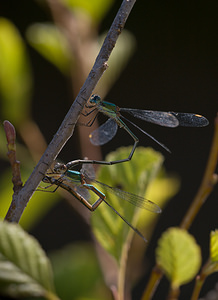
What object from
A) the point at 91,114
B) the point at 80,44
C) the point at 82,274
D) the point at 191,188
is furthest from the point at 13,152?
the point at 191,188

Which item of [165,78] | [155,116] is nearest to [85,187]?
[155,116]

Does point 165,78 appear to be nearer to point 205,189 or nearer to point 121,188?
point 121,188

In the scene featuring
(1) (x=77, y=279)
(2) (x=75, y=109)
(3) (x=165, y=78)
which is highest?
(2) (x=75, y=109)

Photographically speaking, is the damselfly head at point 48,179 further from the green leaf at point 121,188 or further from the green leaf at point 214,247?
the green leaf at point 214,247

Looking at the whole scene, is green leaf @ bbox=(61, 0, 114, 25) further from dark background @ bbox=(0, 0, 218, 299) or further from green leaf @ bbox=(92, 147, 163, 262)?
dark background @ bbox=(0, 0, 218, 299)

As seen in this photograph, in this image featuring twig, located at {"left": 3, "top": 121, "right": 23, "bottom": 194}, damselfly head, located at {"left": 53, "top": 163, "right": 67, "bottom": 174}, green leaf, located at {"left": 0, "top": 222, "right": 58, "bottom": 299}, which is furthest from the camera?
damselfly head, located at {"left": 53, "top": 163, "right": 67, "bottom": 174}

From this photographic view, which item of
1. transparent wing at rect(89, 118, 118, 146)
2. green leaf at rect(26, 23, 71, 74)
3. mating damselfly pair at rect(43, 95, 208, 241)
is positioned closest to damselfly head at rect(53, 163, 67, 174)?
mating damselfly pair at rect(43, 95, 208, 241)

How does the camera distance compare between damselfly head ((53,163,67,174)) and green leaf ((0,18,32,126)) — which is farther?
green leaf ((0,18,32,126))
